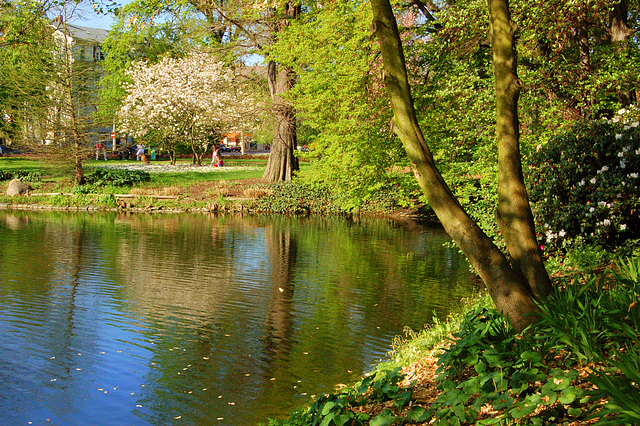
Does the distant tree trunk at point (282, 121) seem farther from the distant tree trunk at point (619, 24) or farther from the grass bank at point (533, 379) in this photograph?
the grass bank at point (533, 379)

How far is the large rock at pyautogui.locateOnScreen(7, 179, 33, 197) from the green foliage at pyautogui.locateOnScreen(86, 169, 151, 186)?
9.59 ft

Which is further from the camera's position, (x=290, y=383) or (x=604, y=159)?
(x=604, y=159)

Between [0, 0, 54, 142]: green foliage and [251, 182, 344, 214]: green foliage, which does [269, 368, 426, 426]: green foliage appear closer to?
[0, 0, 54, 142]: green foliage

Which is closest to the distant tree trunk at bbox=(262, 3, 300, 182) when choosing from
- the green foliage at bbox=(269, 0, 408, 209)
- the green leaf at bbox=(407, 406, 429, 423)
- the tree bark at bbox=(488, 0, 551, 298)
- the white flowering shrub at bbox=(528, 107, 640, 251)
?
the green foliage at bbox=(269, 0, 408, 209)

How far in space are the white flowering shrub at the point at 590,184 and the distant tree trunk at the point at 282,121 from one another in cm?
1707

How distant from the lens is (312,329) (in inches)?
383

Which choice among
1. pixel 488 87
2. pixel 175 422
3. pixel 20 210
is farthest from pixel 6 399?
Answer: pixel 20 210

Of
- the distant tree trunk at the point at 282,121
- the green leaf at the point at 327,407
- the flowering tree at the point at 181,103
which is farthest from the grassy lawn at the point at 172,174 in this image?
the green leaf at the point at 327,407

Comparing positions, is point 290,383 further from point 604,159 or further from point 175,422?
point 604,159

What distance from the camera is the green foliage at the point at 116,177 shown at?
2975 cm

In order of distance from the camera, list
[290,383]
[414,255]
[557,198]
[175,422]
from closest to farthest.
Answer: [175,422] → [290,383] → [557,198] → [414,255]

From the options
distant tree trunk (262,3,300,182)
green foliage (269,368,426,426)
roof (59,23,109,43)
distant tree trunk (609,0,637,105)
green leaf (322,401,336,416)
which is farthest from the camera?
distant tree trunk (262,3,300,182)

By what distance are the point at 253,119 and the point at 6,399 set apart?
1009 inches

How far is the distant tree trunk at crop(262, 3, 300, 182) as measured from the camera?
27.0 meters
